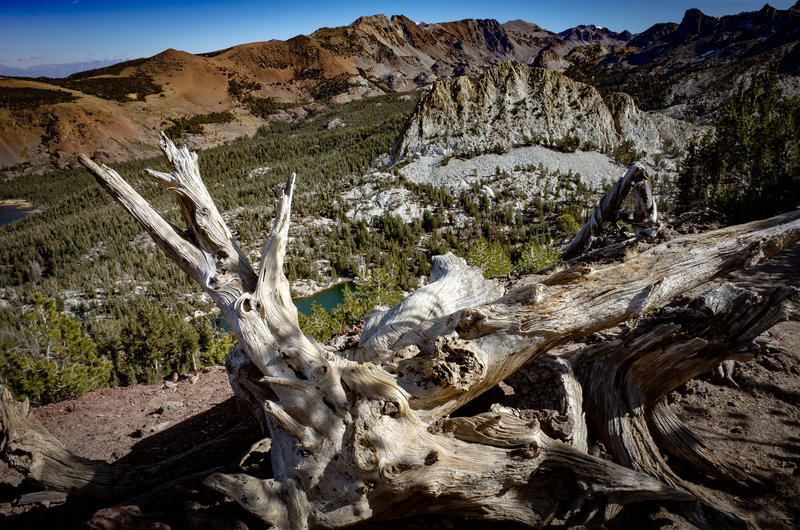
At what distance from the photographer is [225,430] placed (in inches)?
203

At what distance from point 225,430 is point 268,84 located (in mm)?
195769

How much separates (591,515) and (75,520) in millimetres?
4698

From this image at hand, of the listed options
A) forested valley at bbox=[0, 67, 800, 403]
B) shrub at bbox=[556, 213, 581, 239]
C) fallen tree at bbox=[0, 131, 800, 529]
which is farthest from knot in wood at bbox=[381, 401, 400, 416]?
shrub at bbox=[556, 213, 581, 239]

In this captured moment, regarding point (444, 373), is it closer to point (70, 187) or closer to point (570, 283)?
point (570, 283)

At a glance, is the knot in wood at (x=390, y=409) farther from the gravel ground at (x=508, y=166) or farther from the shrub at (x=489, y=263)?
the gravel ground at (x=508, y=166)

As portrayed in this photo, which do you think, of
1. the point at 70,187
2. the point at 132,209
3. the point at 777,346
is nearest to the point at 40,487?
the point at 132,209

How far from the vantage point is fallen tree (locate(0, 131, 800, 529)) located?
3.27 meters

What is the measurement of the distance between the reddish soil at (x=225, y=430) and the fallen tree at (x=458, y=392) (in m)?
0.26

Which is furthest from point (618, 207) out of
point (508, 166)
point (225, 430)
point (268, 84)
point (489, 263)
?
point (268, 84)

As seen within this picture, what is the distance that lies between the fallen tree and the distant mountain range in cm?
7280

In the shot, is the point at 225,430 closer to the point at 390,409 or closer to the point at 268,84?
the point at 390,409

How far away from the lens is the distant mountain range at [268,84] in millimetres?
78500

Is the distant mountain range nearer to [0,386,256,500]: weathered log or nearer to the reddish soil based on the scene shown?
the reddish soil

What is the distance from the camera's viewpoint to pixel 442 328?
14.6 feet
